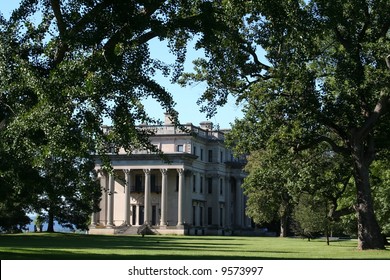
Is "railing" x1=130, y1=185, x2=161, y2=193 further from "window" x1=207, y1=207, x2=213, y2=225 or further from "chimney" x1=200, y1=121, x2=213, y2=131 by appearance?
"chimney" x1=200, y1=121, x2=213, y2=131

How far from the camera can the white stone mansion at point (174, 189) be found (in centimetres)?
9769

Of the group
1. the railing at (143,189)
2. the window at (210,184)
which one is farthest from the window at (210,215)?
the railing at (143,189)

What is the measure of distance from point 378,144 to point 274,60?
29.4 ft

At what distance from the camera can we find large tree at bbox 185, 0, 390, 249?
28.4 metres

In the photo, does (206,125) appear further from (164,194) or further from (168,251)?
(168,251)

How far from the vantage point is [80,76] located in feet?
55.1

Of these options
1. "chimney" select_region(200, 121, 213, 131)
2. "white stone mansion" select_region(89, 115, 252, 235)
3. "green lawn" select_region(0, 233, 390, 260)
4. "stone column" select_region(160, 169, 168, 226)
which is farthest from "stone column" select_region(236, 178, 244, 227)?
"green lawn" select_region(0, 233, 390, 260)

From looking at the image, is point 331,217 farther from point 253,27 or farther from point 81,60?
point 81,60

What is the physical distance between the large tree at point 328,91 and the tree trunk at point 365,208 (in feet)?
0.16

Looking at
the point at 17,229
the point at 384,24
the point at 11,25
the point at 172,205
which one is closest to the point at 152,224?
the point at 172,205

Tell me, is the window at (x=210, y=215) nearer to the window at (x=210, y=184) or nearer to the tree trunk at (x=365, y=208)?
the window at (x=210, y=184)

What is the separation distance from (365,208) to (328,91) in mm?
6204

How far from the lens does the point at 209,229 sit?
104500 millimetres

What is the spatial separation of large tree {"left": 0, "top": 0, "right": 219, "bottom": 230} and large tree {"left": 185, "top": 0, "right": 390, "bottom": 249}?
25.9ft
